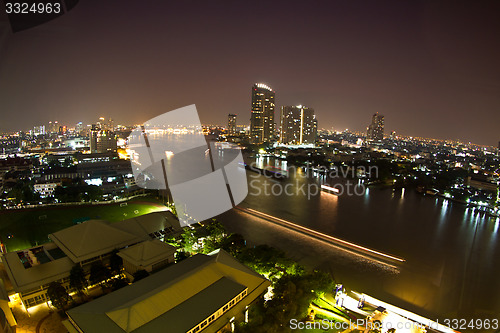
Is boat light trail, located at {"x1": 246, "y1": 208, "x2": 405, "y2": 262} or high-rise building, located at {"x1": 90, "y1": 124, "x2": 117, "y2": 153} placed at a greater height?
high-rise building, located at {"x1": 90, "y1": 124, "x2": 117, "y2": 153}

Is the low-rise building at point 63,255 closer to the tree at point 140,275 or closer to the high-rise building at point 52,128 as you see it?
the tree at point 140,275

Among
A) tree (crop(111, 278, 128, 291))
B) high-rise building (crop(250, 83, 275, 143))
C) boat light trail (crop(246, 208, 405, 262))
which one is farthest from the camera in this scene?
high-rise building (crop(250, 83, 275, 143))

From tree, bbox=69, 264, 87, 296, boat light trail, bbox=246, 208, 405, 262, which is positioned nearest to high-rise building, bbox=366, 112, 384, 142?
boat light trail, bbox=246, 208, 405, 262

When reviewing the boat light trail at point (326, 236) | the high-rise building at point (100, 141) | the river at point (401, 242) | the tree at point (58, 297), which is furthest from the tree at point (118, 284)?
the high-rise building at point (100, 141)

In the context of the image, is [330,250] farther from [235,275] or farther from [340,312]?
[235,275]

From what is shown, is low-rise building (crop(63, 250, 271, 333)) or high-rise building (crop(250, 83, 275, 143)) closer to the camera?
low-rise building (crop(63, 250, 271, 333))

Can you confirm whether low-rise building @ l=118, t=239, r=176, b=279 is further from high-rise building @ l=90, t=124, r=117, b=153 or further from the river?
high-rise building @ l=90, t=124, r=117, b=153

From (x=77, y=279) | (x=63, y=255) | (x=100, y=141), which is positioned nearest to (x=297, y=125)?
(x=100, y=141)
